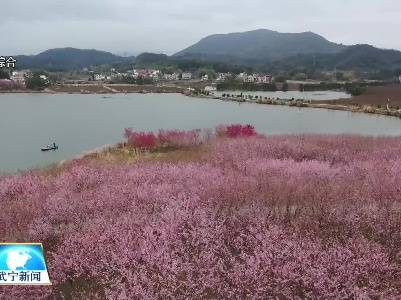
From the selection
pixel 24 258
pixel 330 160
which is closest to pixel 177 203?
pixel 24 258

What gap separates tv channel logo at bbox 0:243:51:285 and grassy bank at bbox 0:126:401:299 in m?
1.72

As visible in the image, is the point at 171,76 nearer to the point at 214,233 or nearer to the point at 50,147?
the point at 50,147

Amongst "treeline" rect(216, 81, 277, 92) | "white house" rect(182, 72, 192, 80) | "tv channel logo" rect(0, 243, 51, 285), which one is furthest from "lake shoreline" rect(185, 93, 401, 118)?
"white house" rect(182, 72, 192, 80)

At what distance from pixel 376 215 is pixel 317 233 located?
1541mm

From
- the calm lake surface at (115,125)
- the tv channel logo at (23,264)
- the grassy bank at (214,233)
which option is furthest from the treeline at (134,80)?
the tv channel logo at (23,264)

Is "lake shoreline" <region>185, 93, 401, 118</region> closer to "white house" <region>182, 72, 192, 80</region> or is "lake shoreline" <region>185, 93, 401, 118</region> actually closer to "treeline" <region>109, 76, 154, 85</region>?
"treeline" <region>109, 76, 154, 85</region>

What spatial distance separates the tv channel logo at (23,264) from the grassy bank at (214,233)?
1718 millimetres

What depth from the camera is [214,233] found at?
9188mm

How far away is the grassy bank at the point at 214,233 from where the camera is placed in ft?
24.2

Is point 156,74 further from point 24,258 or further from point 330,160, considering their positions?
point 24,258

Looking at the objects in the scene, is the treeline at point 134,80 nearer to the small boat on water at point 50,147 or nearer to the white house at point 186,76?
the white house at point 186,76

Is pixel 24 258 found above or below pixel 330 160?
above

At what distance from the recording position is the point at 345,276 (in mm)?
7359

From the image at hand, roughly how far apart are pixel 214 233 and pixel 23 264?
14.4ft
